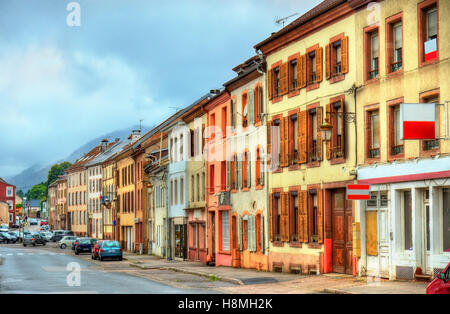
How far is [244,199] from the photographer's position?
40.8 metres

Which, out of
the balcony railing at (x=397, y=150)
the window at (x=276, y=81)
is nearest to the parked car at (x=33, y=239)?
the window at (x=276, y=81)

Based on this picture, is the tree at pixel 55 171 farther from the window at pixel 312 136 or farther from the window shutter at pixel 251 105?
the window at pixel 312 136

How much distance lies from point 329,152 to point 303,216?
3.55 metres

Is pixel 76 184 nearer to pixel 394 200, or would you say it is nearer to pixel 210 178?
pixel 210 178

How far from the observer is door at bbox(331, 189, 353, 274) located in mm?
29594

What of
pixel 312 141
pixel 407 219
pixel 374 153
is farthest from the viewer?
pixel 312 141

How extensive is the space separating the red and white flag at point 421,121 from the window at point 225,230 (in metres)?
21.8

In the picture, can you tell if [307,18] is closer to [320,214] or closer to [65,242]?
[320,214]

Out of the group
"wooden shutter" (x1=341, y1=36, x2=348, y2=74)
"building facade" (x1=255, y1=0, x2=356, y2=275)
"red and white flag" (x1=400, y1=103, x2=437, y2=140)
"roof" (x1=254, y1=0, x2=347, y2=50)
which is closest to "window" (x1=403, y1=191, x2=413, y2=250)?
"building facade" (x1=255, y1=0, x2=356, y2=275)

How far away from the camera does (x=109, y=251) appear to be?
55.9 meters

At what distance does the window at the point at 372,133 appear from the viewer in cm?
2769

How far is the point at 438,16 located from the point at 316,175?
9.89 m

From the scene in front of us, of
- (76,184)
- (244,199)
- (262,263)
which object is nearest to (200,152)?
(244,199)

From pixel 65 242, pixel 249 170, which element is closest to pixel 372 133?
pixel 249 170
